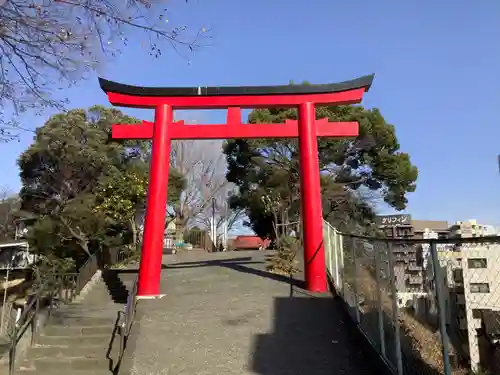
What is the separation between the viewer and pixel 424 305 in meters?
7.94

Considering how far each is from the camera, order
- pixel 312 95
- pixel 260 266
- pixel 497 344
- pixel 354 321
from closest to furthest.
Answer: pixel 497 344 → pixel 354 321 → pixel 312 95 → pixel 260 266

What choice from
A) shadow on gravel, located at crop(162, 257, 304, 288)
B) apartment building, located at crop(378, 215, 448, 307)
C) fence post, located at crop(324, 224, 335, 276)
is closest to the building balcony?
apartment building, located at crop(378, 215, 448, 307)

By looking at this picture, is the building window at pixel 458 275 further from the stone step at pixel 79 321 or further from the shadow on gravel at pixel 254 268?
the stone step at pixel 79 321

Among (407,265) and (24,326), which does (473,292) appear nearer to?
(407,265)

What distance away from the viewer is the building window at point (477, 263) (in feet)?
25.2

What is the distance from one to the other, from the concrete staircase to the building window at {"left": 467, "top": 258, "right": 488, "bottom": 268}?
6230 mm

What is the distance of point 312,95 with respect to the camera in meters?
11.0

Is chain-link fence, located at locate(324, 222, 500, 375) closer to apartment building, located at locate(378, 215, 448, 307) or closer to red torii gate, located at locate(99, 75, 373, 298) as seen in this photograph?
apartment building, located at locate(378, 215, 448, 307)

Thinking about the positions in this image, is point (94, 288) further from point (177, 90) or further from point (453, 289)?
point (453, 289)

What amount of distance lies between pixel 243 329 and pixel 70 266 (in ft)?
47.8

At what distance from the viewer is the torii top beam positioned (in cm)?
1104

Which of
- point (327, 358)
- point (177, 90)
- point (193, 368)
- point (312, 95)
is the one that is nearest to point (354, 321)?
point (327, 358)

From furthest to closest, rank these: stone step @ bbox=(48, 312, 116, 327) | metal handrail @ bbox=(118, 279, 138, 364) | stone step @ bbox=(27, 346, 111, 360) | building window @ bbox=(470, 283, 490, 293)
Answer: stone step @ bbox=(48, 312, 116, 327) < stone step @ bbox=(27, 346, 111, 360) < building window @ bbox=(470, 283, 490, 293) < metal handrail @ bbox=(118, 279, 138, 364)

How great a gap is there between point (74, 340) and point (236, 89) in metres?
6.71
